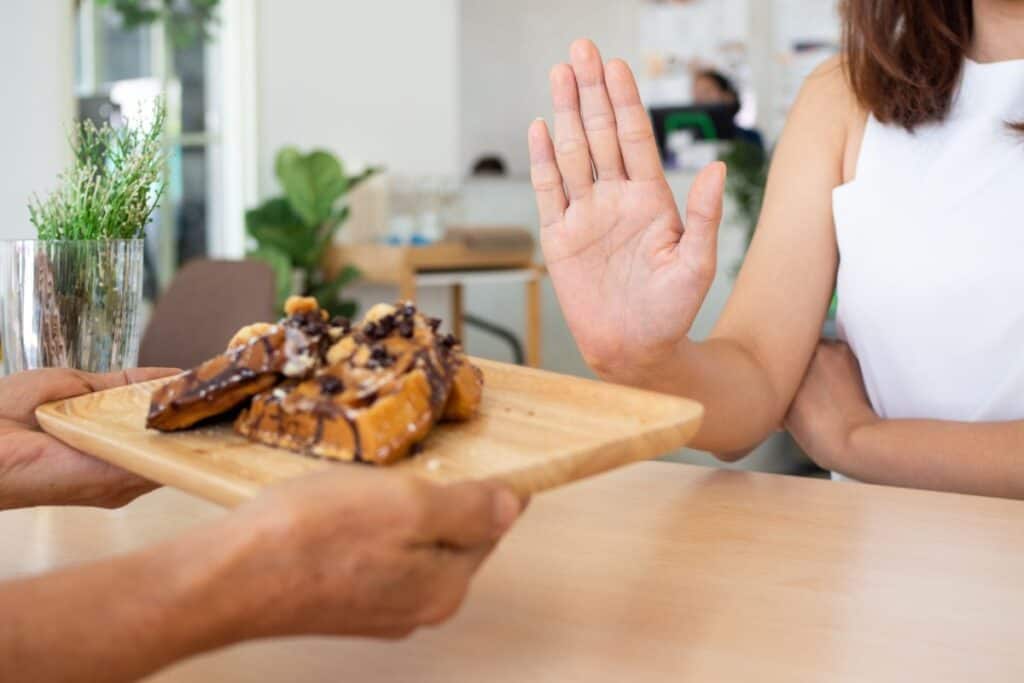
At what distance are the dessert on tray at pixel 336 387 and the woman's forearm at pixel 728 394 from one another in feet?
1.38

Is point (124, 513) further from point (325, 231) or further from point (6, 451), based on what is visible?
point (325, 231)

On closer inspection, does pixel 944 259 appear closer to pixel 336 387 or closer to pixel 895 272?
pixel 895 272

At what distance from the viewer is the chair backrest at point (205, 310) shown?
10.6 feet

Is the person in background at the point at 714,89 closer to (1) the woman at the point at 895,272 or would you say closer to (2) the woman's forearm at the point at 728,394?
(1) the woman at the point at 895,272

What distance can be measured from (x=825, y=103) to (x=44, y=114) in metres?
3.99

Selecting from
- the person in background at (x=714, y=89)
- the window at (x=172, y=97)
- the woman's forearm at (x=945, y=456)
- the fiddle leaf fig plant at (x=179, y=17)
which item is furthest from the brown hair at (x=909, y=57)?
the person in background at (x=714, y=89)

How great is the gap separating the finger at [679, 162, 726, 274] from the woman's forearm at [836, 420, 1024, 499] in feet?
1.40

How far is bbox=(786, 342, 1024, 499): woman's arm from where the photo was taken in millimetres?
1253

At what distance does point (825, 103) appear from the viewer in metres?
1.62

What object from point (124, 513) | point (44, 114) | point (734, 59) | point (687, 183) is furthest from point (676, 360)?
point (734, 59)

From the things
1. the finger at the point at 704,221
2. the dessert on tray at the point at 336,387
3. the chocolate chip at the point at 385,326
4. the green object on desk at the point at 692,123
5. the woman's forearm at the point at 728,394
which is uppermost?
the green object on desk at the point at 692,123

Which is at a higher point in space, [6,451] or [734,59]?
[734,59]

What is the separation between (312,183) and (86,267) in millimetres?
4237

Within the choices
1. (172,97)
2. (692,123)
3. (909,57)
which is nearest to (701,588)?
(909,57)
